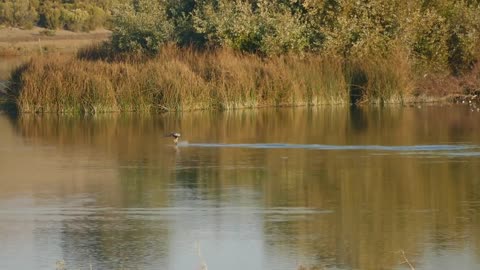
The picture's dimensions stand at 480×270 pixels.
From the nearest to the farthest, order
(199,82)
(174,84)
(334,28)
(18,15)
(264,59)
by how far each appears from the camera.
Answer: (174,84) < (199,82) < (264,59) < (334,28) < (18,15)

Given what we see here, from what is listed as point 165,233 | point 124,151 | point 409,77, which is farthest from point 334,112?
point 165,233

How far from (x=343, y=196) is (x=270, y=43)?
15589mm

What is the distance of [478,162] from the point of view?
17297 millimetres

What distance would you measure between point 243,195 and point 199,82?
42.2 feet

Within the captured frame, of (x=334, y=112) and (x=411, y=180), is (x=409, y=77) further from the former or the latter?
(x=411, y=180)

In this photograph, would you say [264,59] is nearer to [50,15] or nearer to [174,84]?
[174,84]

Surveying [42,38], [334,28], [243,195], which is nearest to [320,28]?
[334,28]

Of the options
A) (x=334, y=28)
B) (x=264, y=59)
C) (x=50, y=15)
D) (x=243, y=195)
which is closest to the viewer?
(x=243, y=195)

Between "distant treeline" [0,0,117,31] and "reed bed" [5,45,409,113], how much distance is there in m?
32.2

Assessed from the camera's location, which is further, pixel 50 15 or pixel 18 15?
pixel 50 15

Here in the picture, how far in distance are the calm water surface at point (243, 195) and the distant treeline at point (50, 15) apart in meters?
37.7

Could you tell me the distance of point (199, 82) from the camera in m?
27.3

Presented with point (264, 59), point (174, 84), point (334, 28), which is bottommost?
point (174, 84)

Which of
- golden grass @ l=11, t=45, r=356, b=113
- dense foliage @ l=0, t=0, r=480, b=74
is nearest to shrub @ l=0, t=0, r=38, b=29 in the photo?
dense foliage @ l=0, t=0, r=480, b=74
